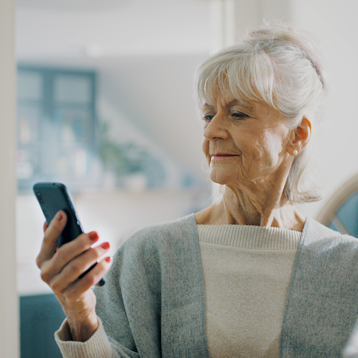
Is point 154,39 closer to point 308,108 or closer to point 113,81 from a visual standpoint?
point 113,81

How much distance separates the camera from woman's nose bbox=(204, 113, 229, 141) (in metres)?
0.85

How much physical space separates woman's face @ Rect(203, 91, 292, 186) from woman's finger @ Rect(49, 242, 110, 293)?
0.35 m

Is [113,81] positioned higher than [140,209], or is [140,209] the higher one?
[113,81]

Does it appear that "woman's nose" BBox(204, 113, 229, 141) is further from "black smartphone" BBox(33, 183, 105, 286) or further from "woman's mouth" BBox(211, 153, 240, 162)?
"black smartphone" BBox(33, 183, 105, 286)

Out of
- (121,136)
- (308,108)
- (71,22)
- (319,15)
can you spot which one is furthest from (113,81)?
(308,108)

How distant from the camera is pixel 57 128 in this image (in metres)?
3.81

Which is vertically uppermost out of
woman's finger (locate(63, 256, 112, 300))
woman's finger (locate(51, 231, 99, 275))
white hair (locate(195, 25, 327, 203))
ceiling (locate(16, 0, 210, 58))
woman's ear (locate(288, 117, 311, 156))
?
ceiling (locate(16, 0, 210, 58))

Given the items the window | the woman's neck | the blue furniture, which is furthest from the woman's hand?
the window

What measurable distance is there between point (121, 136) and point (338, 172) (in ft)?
10.1

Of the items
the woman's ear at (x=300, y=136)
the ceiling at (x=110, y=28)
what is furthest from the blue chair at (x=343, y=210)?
the ceiling at (x=110, y=28)

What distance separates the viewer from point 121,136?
4.14 meters

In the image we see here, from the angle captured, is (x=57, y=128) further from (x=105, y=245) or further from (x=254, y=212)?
(x=105, y=245)

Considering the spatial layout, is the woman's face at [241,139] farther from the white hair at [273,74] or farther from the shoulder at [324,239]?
the shoulder at [324,239]

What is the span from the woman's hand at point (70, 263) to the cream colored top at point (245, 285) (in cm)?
34
